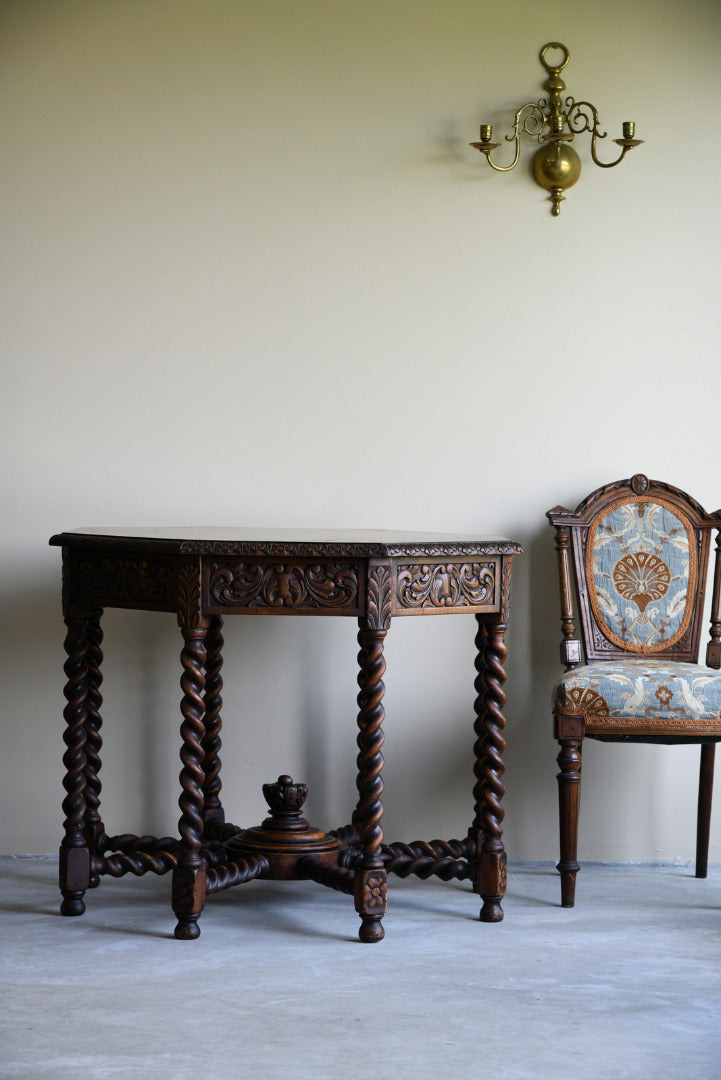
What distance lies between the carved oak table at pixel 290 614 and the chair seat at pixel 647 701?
0.22m

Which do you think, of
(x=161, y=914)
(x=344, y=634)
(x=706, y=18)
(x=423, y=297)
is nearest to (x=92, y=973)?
(x=161, y=914)

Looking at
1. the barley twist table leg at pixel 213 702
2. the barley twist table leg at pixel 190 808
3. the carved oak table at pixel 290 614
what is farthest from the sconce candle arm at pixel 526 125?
the barley twist table leg at pixel 190 808

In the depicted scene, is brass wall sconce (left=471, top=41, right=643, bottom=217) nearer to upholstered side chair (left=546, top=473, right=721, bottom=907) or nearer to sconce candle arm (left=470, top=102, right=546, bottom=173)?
sconce candle arm (left=470, top=102, right=546, bottom=173)

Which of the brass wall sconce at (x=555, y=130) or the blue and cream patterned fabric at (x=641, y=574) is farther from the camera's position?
the brass wall sconce at (x=555, y=130)

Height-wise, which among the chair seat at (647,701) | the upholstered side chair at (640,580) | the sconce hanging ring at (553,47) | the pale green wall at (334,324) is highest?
the sconce hanging ring at (553,47)

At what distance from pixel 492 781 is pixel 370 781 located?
365 millimetres

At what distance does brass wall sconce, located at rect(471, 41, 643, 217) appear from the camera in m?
3.45

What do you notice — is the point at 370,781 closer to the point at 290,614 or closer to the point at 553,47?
the point at 290,614

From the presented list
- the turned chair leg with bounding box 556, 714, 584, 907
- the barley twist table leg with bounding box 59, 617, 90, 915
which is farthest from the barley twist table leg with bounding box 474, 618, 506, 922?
the barley twist table leg with bounding box 59, 617, 90, 915

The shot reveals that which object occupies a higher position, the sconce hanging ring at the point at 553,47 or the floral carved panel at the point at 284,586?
the sconce hanging ring at the point at 553,47

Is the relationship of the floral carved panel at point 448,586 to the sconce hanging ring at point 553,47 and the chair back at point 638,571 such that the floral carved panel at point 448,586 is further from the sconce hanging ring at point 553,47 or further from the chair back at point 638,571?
the sconce hanging ring at point 553,47

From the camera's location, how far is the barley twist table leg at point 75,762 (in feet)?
9.69

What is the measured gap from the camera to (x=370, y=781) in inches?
107

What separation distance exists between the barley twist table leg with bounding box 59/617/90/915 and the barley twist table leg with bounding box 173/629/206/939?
339 millimetres
